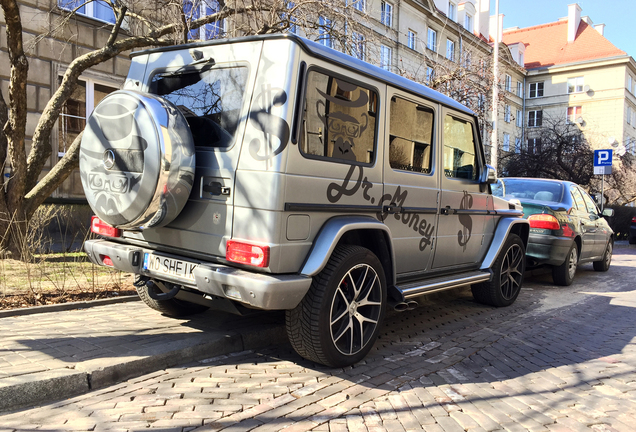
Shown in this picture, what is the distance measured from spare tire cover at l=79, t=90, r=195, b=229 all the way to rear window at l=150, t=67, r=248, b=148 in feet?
0.70

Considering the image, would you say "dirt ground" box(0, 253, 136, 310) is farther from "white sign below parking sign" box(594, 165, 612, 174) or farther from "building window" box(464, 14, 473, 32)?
"building window" box(464, 14, 473, 32)

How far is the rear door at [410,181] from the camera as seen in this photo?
445 cm

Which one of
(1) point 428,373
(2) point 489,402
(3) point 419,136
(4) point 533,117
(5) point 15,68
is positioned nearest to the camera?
(2) point 489,402

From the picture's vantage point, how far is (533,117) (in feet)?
163

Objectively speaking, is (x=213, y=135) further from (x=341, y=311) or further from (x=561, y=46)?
(x=561, y=46)

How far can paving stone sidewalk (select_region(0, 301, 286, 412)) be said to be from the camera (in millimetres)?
3252

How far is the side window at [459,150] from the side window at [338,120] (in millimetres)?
1383

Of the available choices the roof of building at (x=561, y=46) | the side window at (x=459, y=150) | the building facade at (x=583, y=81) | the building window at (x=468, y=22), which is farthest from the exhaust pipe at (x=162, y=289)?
the roof of building at (x=561, y=46)

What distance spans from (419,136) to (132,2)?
6123 mm

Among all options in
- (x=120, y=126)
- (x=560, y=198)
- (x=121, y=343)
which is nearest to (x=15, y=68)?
(x=120, y=126)

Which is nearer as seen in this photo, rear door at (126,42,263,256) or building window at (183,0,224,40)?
rear door at (126,42,263,256)

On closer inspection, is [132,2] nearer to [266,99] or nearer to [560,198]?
[266,99]

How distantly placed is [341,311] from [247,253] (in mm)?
927

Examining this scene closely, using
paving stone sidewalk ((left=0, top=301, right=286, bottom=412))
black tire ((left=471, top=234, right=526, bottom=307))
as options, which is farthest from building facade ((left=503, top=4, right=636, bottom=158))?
paving stone sidewalk ((left=0, top=301, right=286, bottom=412))
